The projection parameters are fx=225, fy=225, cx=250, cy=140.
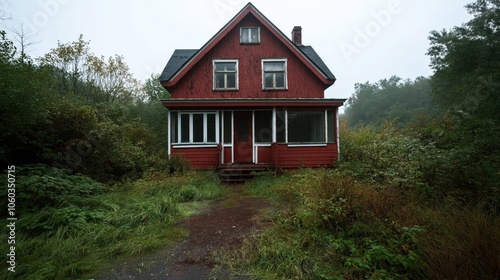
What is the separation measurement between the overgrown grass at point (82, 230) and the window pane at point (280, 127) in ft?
20.8

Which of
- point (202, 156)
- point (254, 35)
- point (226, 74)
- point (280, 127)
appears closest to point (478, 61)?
point (280, 127)

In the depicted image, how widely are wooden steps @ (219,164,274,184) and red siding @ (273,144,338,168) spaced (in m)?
1.03

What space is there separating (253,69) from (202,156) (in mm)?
5354

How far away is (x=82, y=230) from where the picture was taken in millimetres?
3818

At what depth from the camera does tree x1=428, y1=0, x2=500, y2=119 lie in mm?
10828

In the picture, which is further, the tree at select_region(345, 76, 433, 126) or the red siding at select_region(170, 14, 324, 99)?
the tree at select_region(345, 76, 433, 126)

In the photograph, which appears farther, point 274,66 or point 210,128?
point 274,66

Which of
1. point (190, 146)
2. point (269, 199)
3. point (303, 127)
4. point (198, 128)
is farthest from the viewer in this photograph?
point (303, 127)

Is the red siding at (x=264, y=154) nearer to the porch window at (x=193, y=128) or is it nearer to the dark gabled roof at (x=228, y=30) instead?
the porch window at (x=193, y=128)

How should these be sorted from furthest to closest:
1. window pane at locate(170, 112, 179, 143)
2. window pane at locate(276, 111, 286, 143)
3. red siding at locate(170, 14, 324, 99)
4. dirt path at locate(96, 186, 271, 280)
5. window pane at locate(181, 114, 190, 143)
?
red siding at locate(170, 14, 324, 99), window pane at locate(276, 111, 286, 143), window pane at locate(181, 114, 190, 143), window pane at locate(170, 112, 179, 143), dirt path at locate(96, 186, 271, 280)

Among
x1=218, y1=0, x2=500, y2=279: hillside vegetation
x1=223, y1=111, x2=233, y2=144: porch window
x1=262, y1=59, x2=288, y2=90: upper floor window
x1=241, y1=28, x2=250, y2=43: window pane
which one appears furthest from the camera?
x1=241, y1=28, x2=250, y2=43: window pane

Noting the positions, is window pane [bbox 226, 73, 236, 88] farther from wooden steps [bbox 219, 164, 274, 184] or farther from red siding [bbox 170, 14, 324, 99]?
wooden steps [bbox 219, 164, 274, 184]

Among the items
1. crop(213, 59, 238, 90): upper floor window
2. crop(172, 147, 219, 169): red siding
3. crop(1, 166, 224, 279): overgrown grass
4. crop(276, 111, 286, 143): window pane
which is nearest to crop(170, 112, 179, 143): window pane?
crop(172, 147, 219, 169): red siding

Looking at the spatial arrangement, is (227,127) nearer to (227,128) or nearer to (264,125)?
(227,128)
